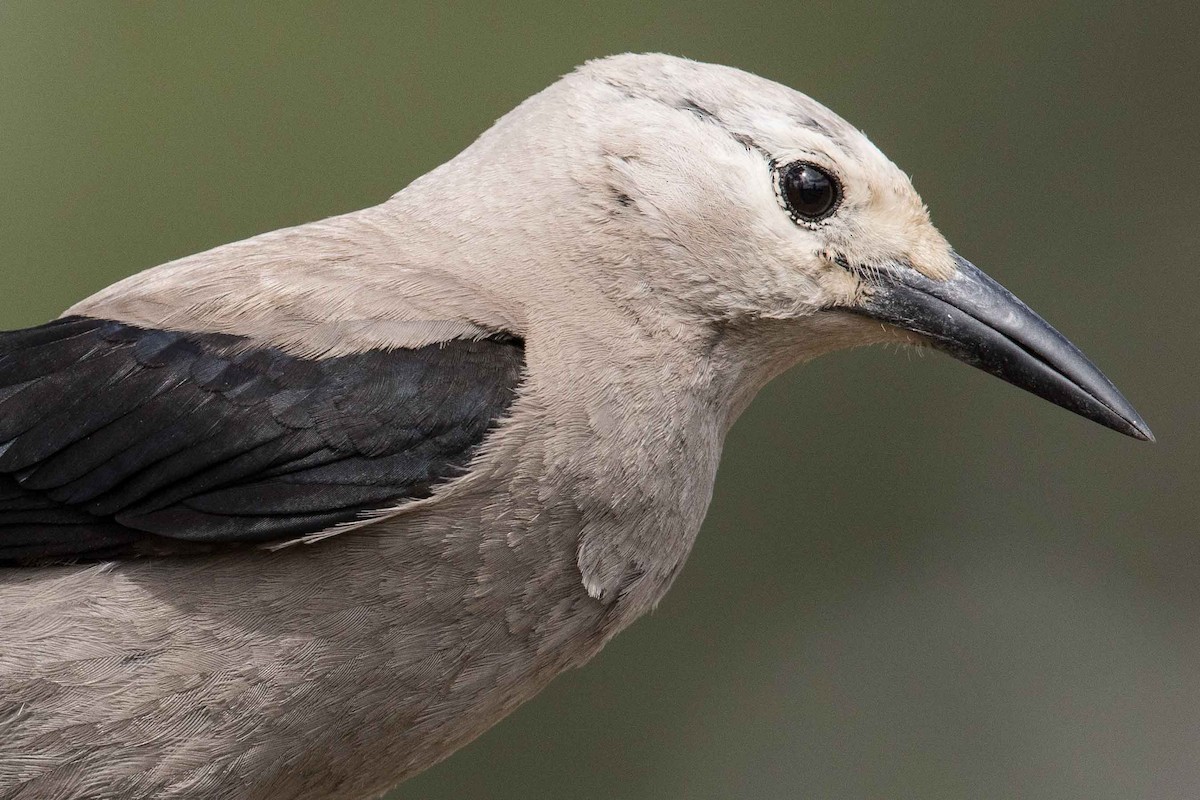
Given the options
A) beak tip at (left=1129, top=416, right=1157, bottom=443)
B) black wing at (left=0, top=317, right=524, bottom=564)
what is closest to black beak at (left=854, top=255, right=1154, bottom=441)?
beak tip at (left=1129, top=416, right=1157, bottom=443)

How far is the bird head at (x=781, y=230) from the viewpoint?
1934 mm

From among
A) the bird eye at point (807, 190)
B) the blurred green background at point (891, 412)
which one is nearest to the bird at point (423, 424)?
the bird eye at point (807, 190)

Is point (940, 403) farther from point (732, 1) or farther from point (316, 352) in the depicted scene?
point (316, 352)

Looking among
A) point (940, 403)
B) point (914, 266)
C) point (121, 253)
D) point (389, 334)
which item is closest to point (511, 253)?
point (389, 334)

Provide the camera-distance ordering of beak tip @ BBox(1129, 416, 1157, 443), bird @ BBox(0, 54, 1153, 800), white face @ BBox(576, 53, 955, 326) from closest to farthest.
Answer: bird @ BBox(0, 54, 1153, 800) → white face @ BBox(576, 53, 955, 326) → beak tip @ BBox(1129, 416, 1157, 443)

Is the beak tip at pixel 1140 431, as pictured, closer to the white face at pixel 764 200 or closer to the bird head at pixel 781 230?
the bird head at pixel 781 230

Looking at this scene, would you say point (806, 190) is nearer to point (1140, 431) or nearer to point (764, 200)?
point (764, 200)

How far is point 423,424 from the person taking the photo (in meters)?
1.79

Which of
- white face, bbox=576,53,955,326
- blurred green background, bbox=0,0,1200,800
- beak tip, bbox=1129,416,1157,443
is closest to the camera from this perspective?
white face, bbox=576,53,955,326

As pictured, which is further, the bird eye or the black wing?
the bird eye

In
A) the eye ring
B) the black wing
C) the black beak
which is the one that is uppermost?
the eye ring

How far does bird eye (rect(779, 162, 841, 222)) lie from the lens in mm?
1941

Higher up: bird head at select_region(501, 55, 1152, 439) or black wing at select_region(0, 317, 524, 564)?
bird head at select_region(501, 55, 1152, 439)

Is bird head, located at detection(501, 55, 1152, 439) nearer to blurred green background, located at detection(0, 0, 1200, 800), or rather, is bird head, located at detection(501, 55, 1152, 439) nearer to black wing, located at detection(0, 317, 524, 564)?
black wing, located at detection(0, 317, 524, 564)
